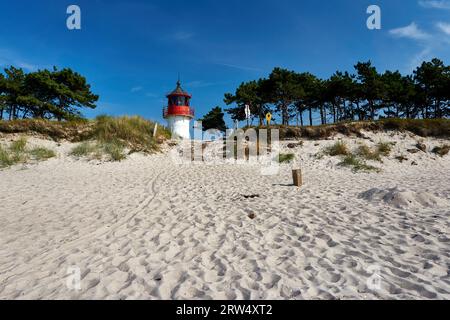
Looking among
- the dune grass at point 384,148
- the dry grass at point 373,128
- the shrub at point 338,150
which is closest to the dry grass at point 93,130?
the dry grass at point 373,128

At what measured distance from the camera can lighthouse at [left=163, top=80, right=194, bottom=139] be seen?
2711 cm

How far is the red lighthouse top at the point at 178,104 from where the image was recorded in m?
27.2

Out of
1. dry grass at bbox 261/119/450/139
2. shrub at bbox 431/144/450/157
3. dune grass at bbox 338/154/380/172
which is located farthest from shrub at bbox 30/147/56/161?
shrub at bbox 431/144/450/157

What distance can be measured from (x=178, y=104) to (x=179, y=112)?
1.05 m

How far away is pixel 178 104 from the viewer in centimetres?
2756

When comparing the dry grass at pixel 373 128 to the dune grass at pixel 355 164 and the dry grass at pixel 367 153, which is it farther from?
the dune grass at pixel 355 164

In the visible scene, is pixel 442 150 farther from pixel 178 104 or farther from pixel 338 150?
pixel 178 104

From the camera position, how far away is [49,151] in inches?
612
